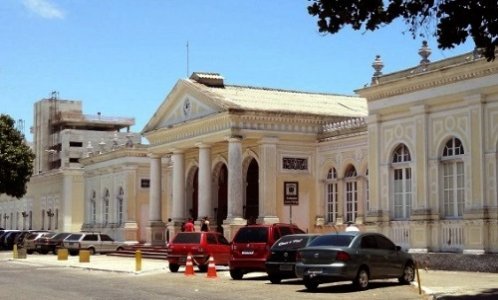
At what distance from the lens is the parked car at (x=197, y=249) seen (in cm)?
2953

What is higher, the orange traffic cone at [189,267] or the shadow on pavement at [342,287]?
the orange traffic cone at [189,267]

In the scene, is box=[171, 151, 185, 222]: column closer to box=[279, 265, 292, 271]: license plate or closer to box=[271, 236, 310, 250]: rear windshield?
box=[271, 236, 310, 250]: rear windshield

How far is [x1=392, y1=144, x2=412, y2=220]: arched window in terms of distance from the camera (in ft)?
98.6

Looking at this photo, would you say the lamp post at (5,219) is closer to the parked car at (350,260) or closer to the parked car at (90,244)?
the parked car at (90,244)

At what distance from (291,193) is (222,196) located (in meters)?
7.47

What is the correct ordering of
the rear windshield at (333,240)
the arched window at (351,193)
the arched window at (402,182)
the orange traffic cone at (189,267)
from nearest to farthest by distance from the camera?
1. the rear windshield at (333,240)
2. the orange traffic cone at (189,267)
3. the arched window at (402,182)
4. the arched window at (351,193)

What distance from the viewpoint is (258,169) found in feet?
128

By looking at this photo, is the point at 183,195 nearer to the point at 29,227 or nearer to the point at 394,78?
the point at 394,78

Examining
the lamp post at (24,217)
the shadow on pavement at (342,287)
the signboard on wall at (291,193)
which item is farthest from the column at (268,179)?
the lamp post at (24,217)

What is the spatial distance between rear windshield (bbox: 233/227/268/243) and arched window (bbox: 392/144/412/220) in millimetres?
6248

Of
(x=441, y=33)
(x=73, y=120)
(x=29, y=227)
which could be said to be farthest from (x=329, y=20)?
(x=73, y=120)

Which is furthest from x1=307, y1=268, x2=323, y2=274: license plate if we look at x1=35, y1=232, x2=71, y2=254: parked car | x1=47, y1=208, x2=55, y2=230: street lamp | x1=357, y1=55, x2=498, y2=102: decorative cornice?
x1=47, y1=208, x2=55, y2=230: street lamp

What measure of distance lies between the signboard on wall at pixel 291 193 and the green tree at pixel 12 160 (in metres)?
28.2

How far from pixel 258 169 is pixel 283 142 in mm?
2076
